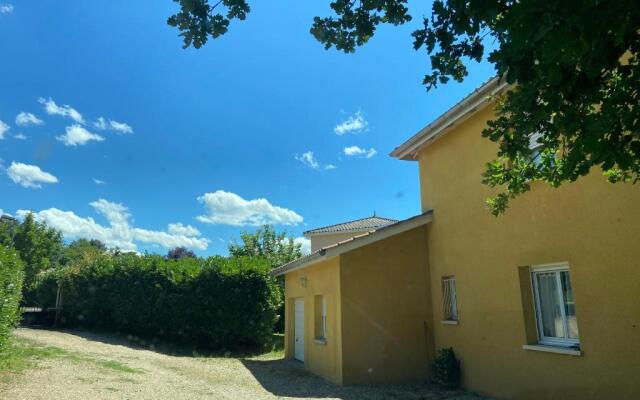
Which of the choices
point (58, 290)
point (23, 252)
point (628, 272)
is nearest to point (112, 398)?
point (628, 272)

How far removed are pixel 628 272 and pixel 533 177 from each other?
2.20 m

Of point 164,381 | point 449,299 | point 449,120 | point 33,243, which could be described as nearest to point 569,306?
point 449,299

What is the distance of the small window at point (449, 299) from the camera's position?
10.2 metres

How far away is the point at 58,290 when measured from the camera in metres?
22.8

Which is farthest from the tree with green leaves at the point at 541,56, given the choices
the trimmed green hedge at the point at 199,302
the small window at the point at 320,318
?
the trimmed green hedge at the point at 199,302

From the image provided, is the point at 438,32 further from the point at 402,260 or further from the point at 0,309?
the point at 0,309

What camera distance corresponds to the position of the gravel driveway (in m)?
8.31

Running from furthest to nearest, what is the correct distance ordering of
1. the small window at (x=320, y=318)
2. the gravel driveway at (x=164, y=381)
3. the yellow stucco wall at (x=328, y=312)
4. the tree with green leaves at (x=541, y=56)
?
the small window at (x=320, y=318)
the yellow stucco wall at (x=328, y=312)
the gravel driveway at (x=164, y=381)
the tree with green leaves at (x=541, y=56)

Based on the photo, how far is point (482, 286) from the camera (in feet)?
29.5

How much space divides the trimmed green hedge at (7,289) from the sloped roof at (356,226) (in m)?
19.0

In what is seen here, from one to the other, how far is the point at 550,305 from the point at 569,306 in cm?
48

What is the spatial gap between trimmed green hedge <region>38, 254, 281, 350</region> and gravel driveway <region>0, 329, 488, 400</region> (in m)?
2.43

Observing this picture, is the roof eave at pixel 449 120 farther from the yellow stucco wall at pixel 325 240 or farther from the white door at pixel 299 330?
the yellow stucco wall at pixel 325 240

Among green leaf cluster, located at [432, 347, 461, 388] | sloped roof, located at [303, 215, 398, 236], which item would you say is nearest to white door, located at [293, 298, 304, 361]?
green leaf cluster, located at [432, 347, 461, 388]
